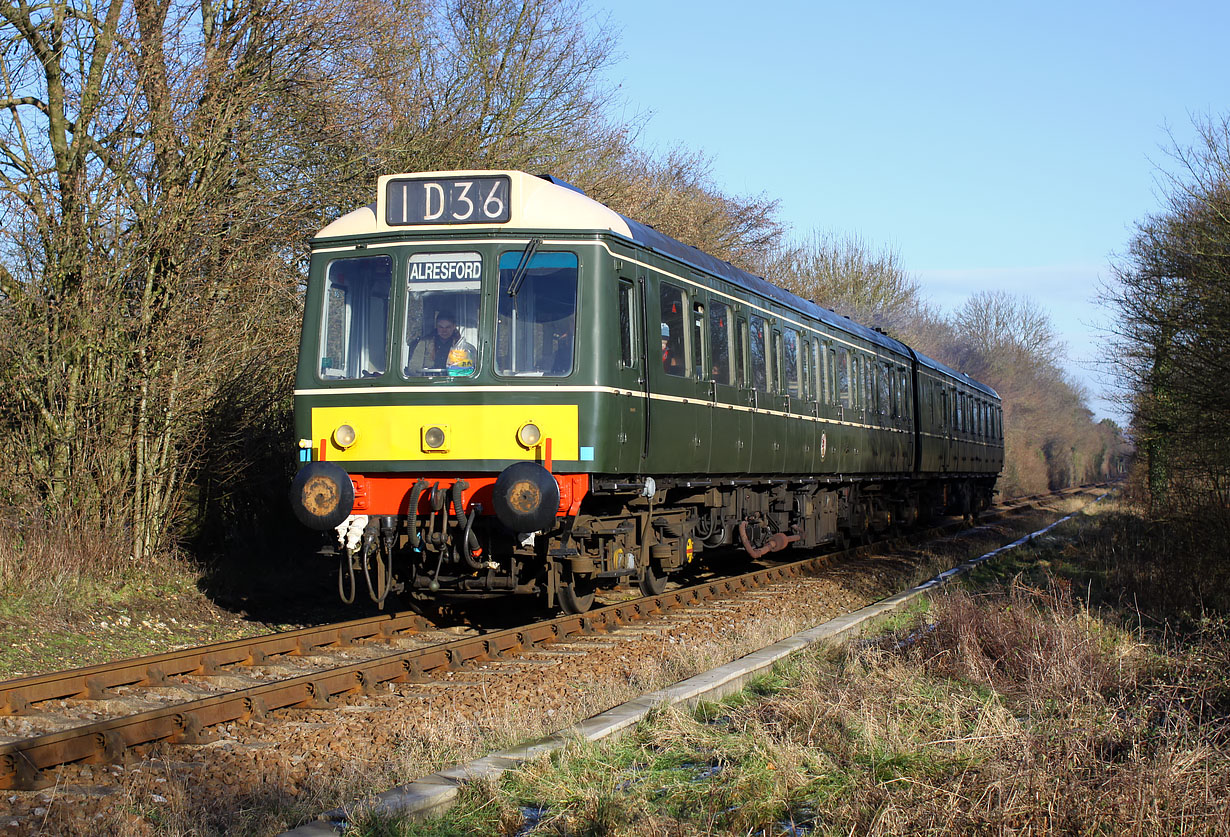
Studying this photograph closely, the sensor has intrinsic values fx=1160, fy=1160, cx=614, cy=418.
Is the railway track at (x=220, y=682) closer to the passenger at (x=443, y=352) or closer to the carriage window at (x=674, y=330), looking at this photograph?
the passenger at (x=443, y=352)

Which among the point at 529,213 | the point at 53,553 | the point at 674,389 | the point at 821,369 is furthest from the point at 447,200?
the point at 821,369

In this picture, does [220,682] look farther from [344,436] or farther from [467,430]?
[467,430]

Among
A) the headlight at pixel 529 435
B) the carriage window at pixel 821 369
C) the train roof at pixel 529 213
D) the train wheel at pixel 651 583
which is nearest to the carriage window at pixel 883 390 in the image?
the carriage window at pixel 821 369

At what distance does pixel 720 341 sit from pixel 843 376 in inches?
211

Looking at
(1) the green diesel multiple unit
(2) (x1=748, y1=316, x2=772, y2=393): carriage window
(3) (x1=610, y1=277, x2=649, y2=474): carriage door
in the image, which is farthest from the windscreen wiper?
(2) (x1=748, y1=316, x2=772, y2=393): carriage window

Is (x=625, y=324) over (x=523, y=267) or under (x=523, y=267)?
under

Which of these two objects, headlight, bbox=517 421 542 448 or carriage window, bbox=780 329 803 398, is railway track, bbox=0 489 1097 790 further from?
carriage window, bbox=780 329 803 398

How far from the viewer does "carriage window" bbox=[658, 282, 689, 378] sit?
10.1 m

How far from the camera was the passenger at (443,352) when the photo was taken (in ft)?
29.0

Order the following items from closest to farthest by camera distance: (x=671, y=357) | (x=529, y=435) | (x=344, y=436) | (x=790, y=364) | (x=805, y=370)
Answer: (x=529, y=435) → (x=344, y=436) → (x=671, y=357) → (x=790, y=364) → (x=805, y=370)

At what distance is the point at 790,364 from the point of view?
13914 millimetres

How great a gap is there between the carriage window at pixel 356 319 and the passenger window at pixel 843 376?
8.46 meters

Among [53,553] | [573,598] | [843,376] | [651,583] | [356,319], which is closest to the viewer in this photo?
[356,319]

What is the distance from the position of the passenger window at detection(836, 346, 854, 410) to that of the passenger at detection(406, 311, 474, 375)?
27.1ft
